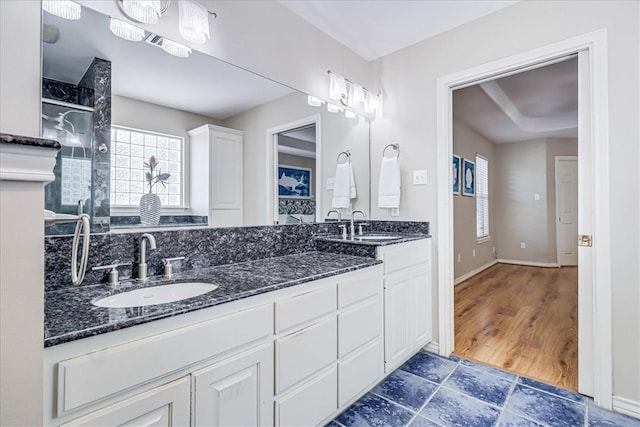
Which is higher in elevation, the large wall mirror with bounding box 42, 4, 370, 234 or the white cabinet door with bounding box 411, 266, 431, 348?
the large wall mirror with bounding box 42, 4, 370, 234

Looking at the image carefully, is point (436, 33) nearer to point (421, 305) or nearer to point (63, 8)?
point (421, 305)

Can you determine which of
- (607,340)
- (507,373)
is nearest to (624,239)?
(607,340)

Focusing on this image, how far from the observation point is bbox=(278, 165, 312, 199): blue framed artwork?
213 centimetres

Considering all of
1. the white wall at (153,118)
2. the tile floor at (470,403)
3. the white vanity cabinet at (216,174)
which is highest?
the white wall at (153,118)

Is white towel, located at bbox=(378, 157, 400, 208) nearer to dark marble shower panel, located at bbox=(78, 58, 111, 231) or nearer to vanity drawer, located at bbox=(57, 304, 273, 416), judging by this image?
vanity drawer, located at bbox=(57, 304, 273, 416)

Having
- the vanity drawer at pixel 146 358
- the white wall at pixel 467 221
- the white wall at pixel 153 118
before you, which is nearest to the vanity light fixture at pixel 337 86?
the white wall at pixel 153 118

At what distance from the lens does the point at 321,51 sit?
230 cm

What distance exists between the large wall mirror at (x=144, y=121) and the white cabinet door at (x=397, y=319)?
2.54 ft

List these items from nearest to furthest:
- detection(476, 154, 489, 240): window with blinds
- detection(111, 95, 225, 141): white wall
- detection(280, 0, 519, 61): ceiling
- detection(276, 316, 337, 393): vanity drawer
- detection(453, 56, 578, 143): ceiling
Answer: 1. detection(276, 316, 337, 393): vanity drawer
2. detection(111, 95, 225, 141): white wall
3. detection(280, 0, 519, 61): ceiling
4. detection(453, 56, 578, 143): ceiling
5. detection(476, 154, 489, 240): window with blinds

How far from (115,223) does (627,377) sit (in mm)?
2669

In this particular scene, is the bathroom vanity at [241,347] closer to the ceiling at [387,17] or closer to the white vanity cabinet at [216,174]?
the white vanity cabinet at [216,174]

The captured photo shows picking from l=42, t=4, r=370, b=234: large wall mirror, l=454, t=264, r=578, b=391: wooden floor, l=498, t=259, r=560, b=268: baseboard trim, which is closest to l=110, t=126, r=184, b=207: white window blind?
l=42, t=4, r=370, b=234: large wall mirror

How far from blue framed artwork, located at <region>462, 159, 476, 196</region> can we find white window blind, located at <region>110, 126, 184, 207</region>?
4291mm

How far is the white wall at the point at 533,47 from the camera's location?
1647mm
